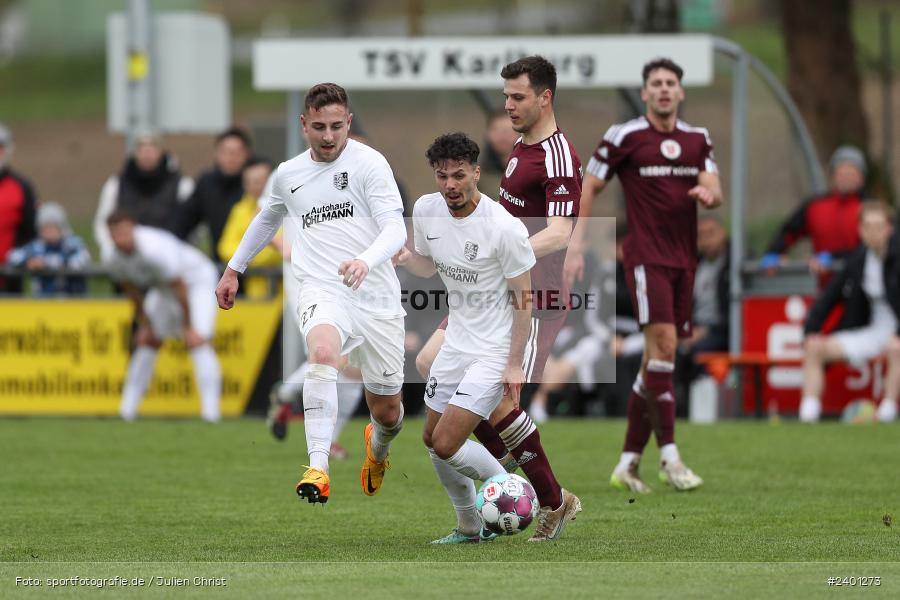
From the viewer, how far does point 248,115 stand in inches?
1949

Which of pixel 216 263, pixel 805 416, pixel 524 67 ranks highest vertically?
pixel 524 67

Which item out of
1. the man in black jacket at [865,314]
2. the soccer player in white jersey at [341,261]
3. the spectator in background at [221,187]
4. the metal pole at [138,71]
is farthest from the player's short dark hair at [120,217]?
the soccer player in white jersey at [341,261]

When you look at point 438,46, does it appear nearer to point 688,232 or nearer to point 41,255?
point 41,255

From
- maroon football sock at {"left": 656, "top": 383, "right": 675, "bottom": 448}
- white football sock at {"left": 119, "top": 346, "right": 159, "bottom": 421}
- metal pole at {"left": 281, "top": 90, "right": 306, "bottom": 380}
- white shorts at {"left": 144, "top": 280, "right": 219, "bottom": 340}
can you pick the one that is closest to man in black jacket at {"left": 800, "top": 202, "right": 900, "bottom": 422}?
metal pole at {"left": 281, "top": 90, "right": 306, "bottom": 380}

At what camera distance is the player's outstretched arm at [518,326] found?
844 centimetres

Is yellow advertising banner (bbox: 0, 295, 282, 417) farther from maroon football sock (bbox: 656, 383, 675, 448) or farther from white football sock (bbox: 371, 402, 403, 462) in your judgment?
white football sock (bbox: 371, 402, 403, 462)

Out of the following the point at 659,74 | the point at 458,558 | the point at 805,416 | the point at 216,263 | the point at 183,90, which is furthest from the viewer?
the point at 183,90

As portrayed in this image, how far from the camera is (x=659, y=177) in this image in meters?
11.0

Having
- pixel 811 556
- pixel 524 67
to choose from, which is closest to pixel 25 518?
pixel 524 67

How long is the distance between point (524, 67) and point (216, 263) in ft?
28.9

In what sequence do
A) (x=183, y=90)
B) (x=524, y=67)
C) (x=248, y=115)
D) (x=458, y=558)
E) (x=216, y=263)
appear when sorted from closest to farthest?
(x=458, y=558) < (x=524, y=67) < (x=216, y=263) < (x=183, y=90) < (x=248, y=115)

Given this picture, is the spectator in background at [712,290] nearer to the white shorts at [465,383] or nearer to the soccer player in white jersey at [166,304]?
the soccer player in white jersey at [166,304]

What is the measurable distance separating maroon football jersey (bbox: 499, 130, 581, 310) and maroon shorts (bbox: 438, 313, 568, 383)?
10 centimetres

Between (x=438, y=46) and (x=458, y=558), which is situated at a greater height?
(x=438, y=46)
